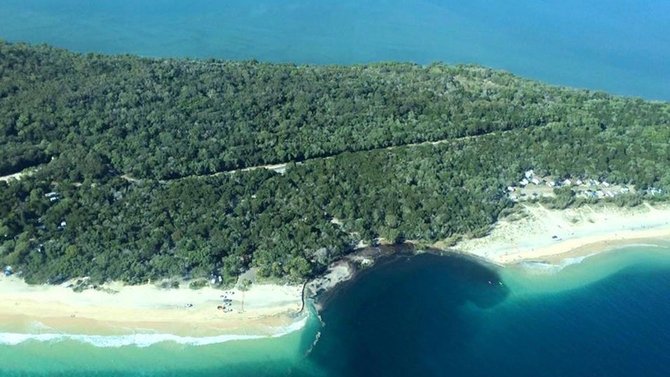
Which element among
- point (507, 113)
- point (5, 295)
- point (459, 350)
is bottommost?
point (459, 350)

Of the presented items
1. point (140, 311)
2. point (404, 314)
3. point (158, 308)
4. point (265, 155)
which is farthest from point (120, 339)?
point (265, 155)

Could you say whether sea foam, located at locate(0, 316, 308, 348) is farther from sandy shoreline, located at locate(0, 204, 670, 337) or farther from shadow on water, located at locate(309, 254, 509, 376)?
shadow on water, located at locate(309, 254, 509, 376)

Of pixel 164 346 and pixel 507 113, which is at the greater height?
pixel 507 113

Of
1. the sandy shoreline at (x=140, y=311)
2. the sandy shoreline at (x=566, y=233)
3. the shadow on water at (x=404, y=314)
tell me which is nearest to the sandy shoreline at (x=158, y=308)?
the sandy shoreline at (x=140, y=311)

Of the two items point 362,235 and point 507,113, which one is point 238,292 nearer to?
point 362,235

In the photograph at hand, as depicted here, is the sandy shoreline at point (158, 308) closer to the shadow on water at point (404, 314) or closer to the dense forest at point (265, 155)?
the dense forest at point (265, 155)

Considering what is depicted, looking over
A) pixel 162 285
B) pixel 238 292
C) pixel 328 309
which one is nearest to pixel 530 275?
pixel 328 309

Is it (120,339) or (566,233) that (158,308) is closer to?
(120,339)
